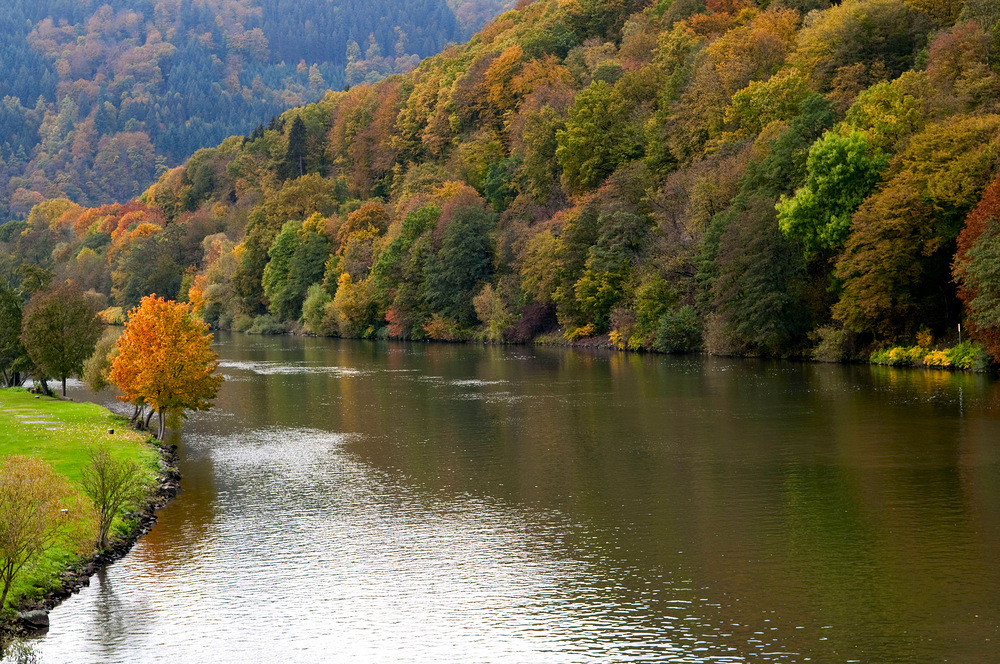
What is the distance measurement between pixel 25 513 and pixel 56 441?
2034 cm

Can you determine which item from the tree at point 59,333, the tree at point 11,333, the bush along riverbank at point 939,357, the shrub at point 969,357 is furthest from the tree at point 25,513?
the bush along riverbank at point 939,357

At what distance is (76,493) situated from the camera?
3009 cm

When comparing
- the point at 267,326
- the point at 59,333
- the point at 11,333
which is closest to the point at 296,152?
the point at 267,326

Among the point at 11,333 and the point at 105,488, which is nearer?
the point at 105,488

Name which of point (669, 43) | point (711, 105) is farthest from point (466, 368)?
point (669, 43)

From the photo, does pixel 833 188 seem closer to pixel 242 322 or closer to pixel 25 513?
pixel 25 513

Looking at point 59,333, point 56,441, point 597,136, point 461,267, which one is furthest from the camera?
point 461,267

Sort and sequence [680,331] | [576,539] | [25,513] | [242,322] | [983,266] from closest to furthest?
[25,513] < [576,539] < [983,266] < [680,331] < [242,322]

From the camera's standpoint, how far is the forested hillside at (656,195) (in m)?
66.5

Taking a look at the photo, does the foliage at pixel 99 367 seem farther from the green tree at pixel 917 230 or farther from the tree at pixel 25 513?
the green tree at pixel 917 230

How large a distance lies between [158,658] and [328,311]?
11273 cm

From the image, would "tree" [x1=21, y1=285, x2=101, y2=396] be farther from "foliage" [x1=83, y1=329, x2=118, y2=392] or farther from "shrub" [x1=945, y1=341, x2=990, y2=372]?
"shrub" [x1=945, y1=341, x2=990, y2=372]

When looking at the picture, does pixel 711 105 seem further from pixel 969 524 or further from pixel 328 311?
pixel 969 524

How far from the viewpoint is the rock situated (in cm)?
2258
